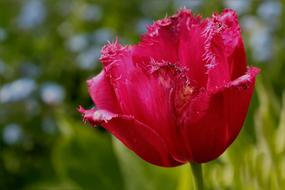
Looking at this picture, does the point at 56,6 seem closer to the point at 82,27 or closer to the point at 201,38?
the point at 82,27

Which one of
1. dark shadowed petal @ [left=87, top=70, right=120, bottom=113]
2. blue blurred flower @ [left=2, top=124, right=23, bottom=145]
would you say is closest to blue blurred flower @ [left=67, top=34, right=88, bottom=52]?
blue blurred flower @ [left=2, top=124, right=23, bottom=145]

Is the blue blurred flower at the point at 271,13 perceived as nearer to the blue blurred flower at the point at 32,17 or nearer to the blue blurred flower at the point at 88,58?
the blue blurred flower at the point at 88,58

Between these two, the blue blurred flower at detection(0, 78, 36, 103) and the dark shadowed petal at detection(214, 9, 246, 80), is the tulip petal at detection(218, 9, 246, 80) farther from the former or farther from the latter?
the blue blurred flower at detection(0, 78, 36, 103)

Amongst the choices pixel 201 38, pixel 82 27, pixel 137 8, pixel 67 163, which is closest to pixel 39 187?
pixel 67 163

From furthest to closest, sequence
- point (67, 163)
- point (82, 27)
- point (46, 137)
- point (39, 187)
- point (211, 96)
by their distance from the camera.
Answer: point (82, 27)
point (46, 137)
point (39, 187)
point (67, 163)
point (211, 96)

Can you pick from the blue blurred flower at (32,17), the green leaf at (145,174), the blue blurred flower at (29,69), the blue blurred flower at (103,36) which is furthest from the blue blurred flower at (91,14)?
the green leaf at (145,174)

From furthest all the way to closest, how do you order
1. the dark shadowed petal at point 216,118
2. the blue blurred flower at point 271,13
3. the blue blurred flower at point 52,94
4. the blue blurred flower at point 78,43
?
the blue blurred flower at point 78,43 → the blue blurred flower at point 271,13 → the blue blurred flower at point 52,94 → the dark shadowed petal at point 216,118
